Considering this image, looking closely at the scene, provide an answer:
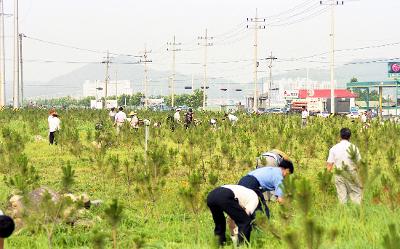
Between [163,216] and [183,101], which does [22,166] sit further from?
[183,101]

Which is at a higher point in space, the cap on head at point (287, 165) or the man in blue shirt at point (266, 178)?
the cap on head at point (287, 165)

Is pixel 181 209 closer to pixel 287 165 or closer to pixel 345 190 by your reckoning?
pixel 345 190

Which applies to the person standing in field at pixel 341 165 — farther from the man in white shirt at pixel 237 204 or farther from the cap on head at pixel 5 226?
the cap on head at pixel 5 226

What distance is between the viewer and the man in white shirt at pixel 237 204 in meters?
5.93

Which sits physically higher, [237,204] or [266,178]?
→ [266,178]

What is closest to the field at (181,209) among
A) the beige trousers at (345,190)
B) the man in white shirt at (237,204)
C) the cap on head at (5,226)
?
the beige trousers at (345,190)

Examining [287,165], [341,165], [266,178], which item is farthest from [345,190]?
[266,178]

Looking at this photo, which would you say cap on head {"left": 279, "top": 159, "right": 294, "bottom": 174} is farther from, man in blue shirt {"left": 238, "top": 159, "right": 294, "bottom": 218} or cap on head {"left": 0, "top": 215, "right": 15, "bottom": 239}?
cap on head {"left": 0, "top": 215, "right": 15, "bottom": 239}

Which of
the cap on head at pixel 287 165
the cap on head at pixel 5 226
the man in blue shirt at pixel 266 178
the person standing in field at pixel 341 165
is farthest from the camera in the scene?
the person standing in field at pixel 341 165

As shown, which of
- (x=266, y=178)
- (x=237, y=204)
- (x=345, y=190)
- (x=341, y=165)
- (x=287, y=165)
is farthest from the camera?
(x=345, y=190)

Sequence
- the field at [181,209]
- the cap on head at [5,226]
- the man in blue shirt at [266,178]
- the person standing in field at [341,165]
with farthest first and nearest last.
A: 1. the person standing in field at [341,165]
2. the man in blue shirt at [266,178]
3. the field at [181,209]
4. the cap on head at [5,226]

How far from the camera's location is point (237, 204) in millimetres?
5965

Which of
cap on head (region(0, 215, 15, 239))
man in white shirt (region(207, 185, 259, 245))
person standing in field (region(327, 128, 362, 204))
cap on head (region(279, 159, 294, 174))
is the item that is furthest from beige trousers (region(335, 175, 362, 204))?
cap on head (region(0, 215, 15, 239))

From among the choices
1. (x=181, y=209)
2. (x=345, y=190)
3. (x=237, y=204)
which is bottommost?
(x=181, y=209)
